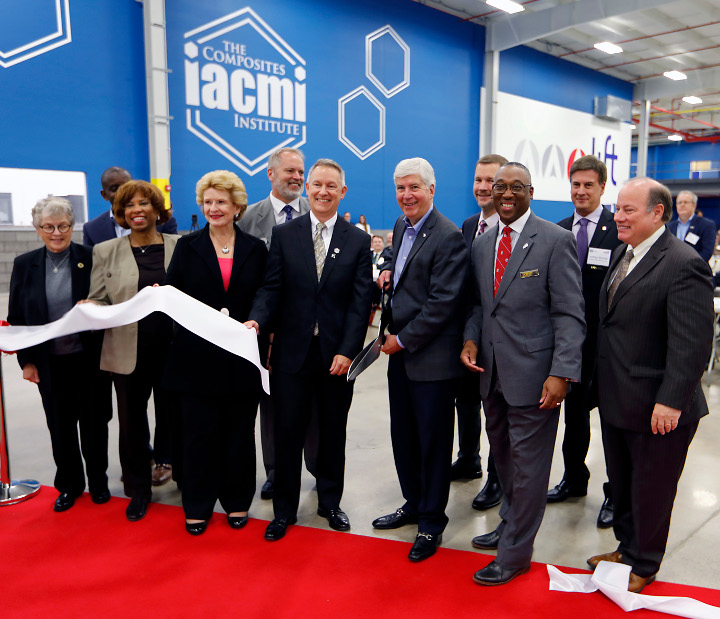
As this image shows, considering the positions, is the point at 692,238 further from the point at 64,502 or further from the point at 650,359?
the point at 64,502

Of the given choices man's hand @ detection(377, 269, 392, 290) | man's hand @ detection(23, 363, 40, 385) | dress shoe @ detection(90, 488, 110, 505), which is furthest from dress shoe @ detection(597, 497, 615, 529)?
man's hand @ detection(23, 363, 40, 385)

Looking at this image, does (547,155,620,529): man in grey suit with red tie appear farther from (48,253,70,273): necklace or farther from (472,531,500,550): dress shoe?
(48,253,70,273): necklace

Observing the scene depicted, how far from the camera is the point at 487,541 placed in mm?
2645

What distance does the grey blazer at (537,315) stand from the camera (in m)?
2.18

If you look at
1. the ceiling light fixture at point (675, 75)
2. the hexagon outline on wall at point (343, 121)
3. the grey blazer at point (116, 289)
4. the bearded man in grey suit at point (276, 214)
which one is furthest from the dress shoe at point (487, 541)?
the ceiling light fixture at point (675, 75)

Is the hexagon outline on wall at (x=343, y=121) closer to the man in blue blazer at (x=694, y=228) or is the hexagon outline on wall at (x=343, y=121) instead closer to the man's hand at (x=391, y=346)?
the man in blue blazer at (x=694, y=228)

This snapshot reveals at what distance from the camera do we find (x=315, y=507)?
10.1ft

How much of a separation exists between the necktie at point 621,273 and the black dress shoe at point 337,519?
1574 mm

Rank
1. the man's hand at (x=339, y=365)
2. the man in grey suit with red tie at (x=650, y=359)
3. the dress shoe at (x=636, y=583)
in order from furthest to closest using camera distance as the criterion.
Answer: the man's hand at (x=339, y=365), the dress shoe at (x=636, y=583), the man in grey suit with red tie at (x=650, y=359)

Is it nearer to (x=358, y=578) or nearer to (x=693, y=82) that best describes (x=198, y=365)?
(x=358, y=578)

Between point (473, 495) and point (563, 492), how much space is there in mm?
483

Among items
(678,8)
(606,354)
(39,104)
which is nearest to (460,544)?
(606,354)

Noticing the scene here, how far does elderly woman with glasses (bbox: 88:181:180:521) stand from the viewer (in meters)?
2.79

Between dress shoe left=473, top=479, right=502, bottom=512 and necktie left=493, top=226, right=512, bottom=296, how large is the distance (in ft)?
4.24
